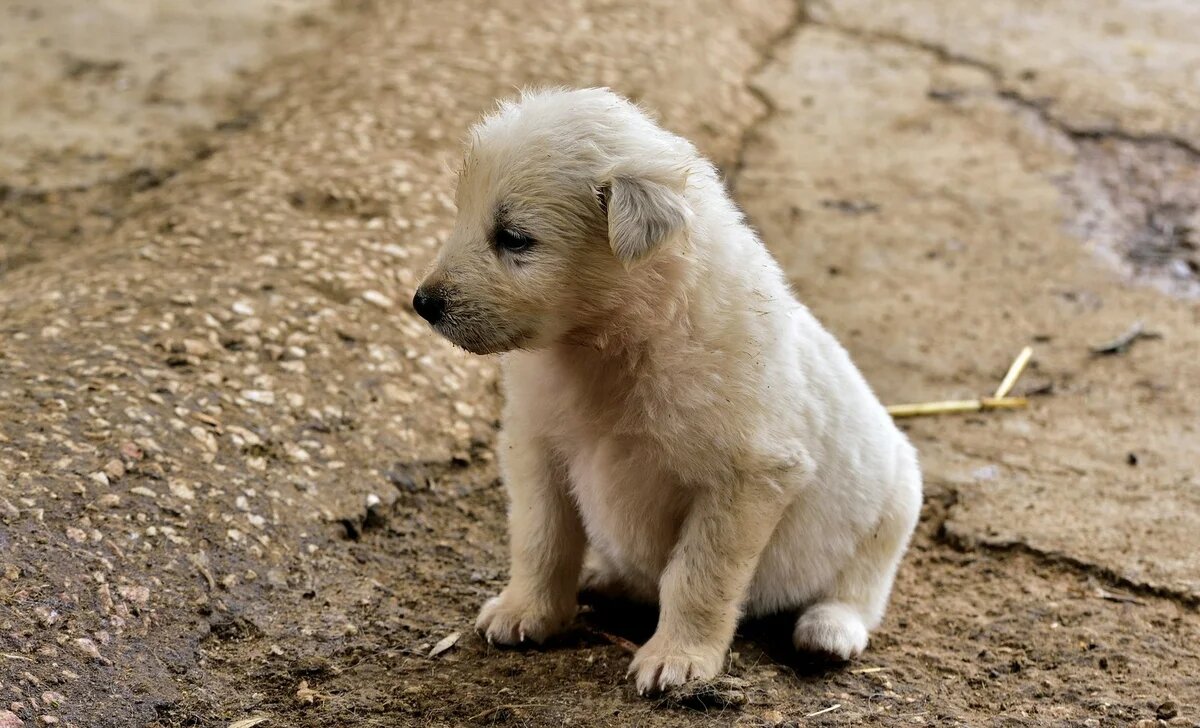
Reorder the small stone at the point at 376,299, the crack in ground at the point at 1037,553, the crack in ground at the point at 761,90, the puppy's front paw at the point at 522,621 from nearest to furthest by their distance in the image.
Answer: the puppy's front paw at the point at 522,621
the crack in ground at the point at 1037,553
the small stone at the point at 376,299
the crack in ground at the point at 761,90

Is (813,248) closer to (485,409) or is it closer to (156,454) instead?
(485,409)

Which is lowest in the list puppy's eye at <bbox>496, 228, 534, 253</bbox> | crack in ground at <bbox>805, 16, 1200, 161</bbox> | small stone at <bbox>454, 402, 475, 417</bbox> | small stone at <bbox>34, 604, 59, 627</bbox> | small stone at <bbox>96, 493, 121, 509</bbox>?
small stone at <bbox>34, 604, 59, 627</bbox>

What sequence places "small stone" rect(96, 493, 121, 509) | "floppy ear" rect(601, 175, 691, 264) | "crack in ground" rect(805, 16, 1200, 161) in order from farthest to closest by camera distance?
"crack in ground" rect(805, 16, 1200, 161), "small stone" rect(96, 493, 121, 509), "floppy ear" rect(601, 175, 691, 264)

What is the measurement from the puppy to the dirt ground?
0.25m

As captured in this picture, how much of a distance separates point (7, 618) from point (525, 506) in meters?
1.46

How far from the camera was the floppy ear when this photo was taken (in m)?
3.15

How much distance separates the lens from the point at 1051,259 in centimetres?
714

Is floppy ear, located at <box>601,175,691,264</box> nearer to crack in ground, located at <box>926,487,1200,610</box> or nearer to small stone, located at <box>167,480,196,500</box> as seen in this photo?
small stone, located at <box>167,480,196,500</box>

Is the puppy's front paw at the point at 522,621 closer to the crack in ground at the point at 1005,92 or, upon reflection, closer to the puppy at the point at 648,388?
the puppy at the point at 648,388

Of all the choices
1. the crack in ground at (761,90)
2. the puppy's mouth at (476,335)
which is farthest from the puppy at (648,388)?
the crack in ground at (761,90)

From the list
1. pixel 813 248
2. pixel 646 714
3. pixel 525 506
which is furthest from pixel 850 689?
pixel 813 248

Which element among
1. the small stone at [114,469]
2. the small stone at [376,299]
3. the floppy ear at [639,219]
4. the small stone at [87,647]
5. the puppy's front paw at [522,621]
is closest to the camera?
the floppy ear at [639,219]

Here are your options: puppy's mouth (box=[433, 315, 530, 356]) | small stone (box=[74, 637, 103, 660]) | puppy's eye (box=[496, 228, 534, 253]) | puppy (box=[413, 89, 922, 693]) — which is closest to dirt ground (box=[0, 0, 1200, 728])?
small stone (box=[74, 637, 103, 660])

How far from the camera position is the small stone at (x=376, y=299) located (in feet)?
18.1
